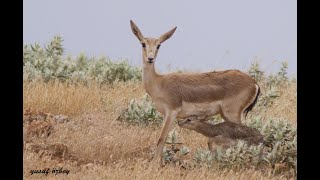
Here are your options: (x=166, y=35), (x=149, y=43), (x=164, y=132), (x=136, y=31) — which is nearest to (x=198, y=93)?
(x=164, y=132)

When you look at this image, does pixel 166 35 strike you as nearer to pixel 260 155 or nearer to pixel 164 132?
pixel 164 132

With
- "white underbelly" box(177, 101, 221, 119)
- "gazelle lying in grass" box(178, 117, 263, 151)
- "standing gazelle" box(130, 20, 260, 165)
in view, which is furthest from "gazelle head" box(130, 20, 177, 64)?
"gazelle lying in grass" box(178, 117, 263, 151)

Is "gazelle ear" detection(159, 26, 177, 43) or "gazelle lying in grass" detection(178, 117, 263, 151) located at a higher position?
"gazelle ear" detection(159, 26, 177, 43)

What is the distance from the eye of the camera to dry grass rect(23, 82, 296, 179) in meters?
11.3

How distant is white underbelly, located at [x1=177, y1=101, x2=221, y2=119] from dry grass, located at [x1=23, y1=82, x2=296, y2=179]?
0.58m

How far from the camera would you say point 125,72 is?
59.7ft

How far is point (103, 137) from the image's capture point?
1309 centimetres

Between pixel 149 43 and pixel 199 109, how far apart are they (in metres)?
1.40

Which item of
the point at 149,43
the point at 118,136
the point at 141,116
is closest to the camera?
the point at 149,43

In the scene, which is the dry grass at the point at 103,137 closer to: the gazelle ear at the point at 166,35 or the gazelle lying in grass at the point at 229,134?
the gazelle lying in grass at the point at 229,134

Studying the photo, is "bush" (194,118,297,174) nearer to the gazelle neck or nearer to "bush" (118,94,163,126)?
the gazelle neck

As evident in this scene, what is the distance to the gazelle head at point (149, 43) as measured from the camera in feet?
41.3

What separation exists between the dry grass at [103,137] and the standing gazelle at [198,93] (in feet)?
2.21
